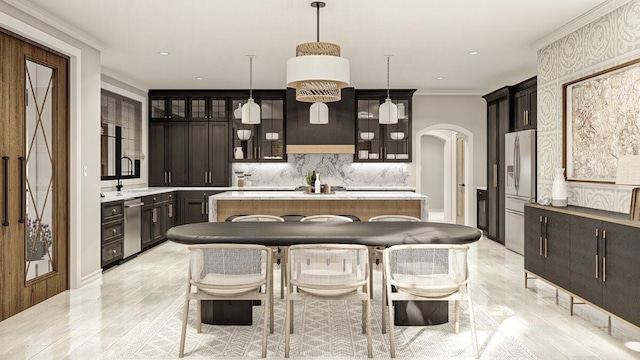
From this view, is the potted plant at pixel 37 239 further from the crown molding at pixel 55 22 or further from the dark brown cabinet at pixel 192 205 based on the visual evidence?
the dark brown cabinet at pixel 192 205

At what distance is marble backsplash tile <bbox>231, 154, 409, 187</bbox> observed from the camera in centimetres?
915

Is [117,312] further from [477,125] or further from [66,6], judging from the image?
[477,125]

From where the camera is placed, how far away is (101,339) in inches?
140

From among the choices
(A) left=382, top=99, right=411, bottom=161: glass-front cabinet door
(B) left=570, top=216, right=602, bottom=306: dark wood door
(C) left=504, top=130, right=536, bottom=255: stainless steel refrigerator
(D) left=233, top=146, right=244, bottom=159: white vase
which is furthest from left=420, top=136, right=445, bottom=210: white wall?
(B) left=570, top=216, right=602, bottom=306: dark wood door

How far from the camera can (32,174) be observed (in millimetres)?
4445

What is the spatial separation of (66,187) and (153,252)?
8.41 ft

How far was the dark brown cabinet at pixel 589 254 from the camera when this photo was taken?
3350 mm

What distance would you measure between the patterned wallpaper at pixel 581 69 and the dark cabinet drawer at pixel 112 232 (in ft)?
16.5

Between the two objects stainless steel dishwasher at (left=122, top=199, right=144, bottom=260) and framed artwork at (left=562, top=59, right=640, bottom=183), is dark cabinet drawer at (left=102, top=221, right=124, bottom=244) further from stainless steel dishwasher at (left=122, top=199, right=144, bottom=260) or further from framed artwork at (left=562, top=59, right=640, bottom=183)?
framed artwork at (left=562, top=59, right=640, bottom=183)

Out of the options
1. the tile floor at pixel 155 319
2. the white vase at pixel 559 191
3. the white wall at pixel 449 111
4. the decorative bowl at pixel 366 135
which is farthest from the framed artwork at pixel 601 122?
the white wall at pixel 449 111

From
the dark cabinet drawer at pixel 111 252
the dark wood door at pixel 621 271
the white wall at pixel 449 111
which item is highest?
the white wall at pixel 449 111

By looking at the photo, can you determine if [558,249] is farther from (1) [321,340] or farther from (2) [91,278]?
(2) [91,278]

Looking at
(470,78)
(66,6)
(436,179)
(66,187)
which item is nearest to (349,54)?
(470,78)

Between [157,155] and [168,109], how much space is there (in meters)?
0.85
